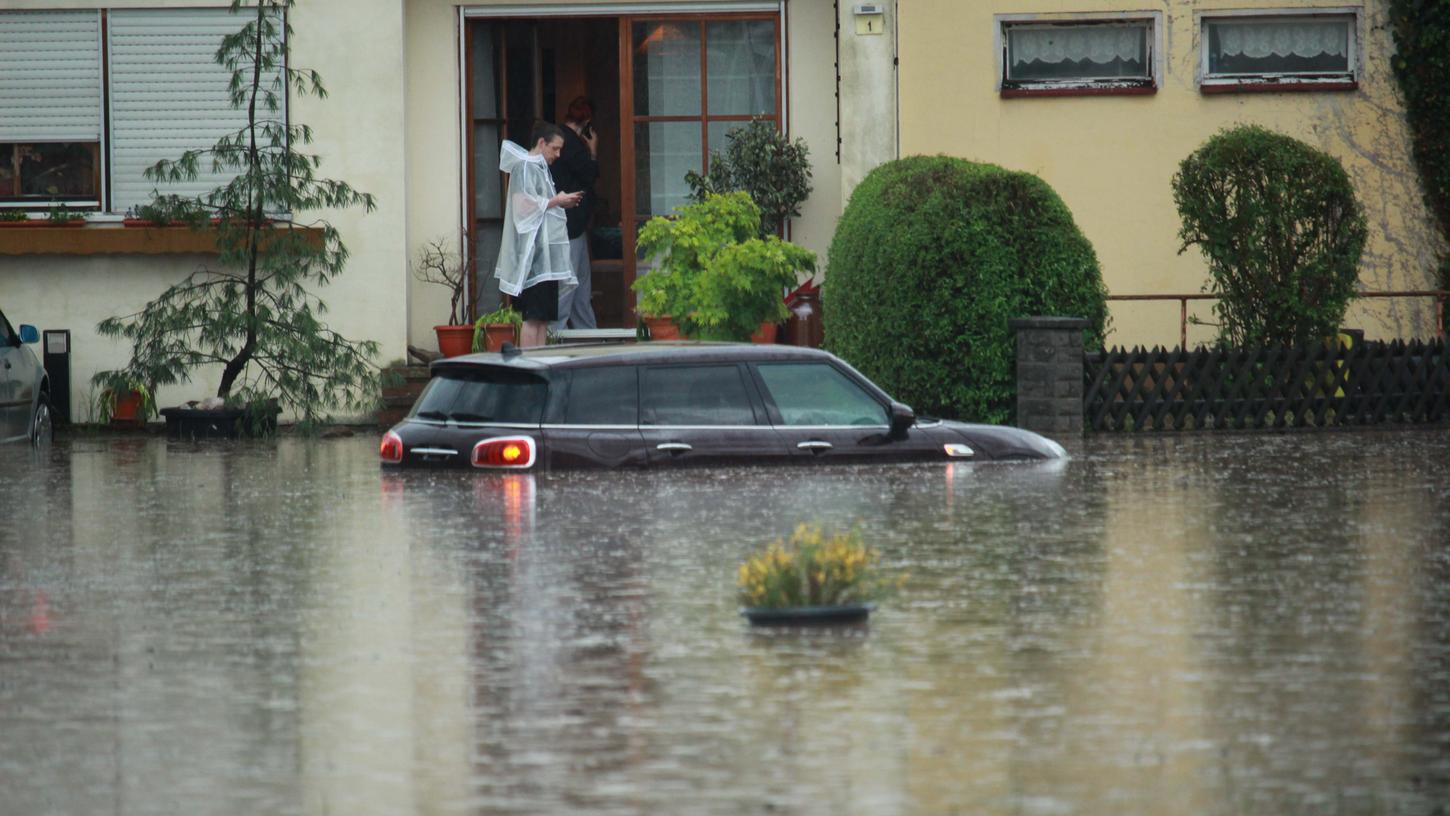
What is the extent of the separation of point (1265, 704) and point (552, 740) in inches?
91.7

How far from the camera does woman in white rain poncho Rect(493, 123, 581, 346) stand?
21078 millimetres

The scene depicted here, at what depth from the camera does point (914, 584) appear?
1031 centimetres

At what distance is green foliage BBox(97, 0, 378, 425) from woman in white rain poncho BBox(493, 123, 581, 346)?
1.33 metres

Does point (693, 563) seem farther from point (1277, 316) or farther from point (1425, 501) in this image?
point (1277, 316)

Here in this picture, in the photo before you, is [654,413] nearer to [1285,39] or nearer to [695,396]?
[695,396]

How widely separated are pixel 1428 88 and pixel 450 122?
960cm

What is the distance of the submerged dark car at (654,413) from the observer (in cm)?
1518

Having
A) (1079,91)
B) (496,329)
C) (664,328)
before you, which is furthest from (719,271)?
(1079,91)

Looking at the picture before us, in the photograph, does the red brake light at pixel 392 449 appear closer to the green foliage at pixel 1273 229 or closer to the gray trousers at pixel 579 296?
the gray trousers at pixel 579 296

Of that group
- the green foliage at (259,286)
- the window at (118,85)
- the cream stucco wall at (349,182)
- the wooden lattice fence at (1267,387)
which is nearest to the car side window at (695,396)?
the wooden lattice fence at (1267,387)

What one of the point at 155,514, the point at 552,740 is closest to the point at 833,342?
the point at 155,514

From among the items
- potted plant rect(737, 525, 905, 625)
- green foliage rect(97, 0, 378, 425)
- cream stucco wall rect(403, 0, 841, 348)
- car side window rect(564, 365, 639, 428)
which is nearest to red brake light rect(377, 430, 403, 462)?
car side window rect(564, 365, 639, 428)

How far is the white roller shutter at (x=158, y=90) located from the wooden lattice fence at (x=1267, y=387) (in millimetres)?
8851

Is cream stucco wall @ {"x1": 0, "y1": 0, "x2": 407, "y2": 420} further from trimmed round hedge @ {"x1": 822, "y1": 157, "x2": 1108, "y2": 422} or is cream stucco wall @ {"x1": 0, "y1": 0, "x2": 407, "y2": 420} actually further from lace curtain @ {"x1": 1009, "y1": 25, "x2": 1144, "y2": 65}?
lace curtain @ {"x1": 1009, "y1": 25, "x2": 1144, "y2": 65}
